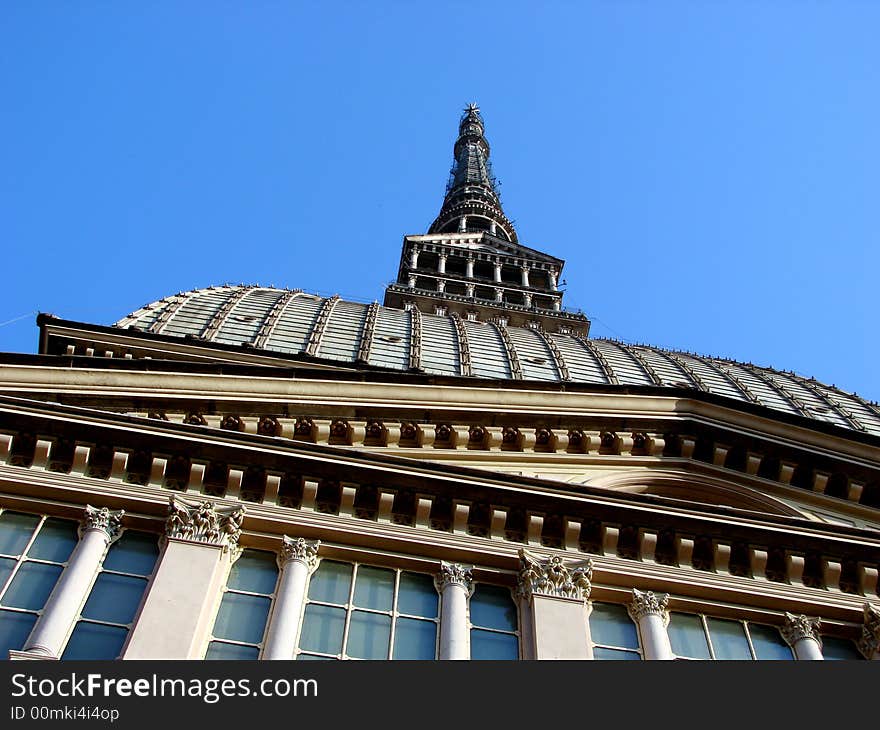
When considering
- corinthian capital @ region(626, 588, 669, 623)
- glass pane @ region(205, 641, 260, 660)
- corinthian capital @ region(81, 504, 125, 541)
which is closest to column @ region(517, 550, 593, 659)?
corinthian capital @ region(626, 588, 669, 623)

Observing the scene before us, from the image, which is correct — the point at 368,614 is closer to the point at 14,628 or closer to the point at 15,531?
the point at 14,628

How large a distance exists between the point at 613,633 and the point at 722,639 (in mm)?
1836

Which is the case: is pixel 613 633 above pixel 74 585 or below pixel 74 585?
above

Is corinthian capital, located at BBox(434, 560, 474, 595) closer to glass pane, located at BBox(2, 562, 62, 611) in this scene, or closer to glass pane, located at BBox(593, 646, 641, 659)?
glass pane, located at BBox(593, 646, 641, 659)

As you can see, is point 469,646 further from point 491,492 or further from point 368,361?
point 368,361

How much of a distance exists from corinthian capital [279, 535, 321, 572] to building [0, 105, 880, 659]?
0.15ft

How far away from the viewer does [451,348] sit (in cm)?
4591

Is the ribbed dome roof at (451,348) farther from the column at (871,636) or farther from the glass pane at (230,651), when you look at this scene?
the glass pane at (230,651)

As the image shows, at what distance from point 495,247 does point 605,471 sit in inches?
2365

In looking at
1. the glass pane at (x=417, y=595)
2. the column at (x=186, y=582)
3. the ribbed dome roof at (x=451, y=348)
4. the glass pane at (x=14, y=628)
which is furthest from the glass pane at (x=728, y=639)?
the ribbed dome roof at (x=451, y=348)

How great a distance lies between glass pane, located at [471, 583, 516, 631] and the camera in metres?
19.0

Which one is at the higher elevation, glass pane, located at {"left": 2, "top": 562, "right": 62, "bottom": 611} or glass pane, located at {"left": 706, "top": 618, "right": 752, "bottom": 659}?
glass pane, located at {"left": 706, "top": 618, "right": 752, "bottom": 659}

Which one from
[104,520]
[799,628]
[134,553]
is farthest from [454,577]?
[799,628]

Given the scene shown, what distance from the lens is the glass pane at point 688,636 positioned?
762 inches
